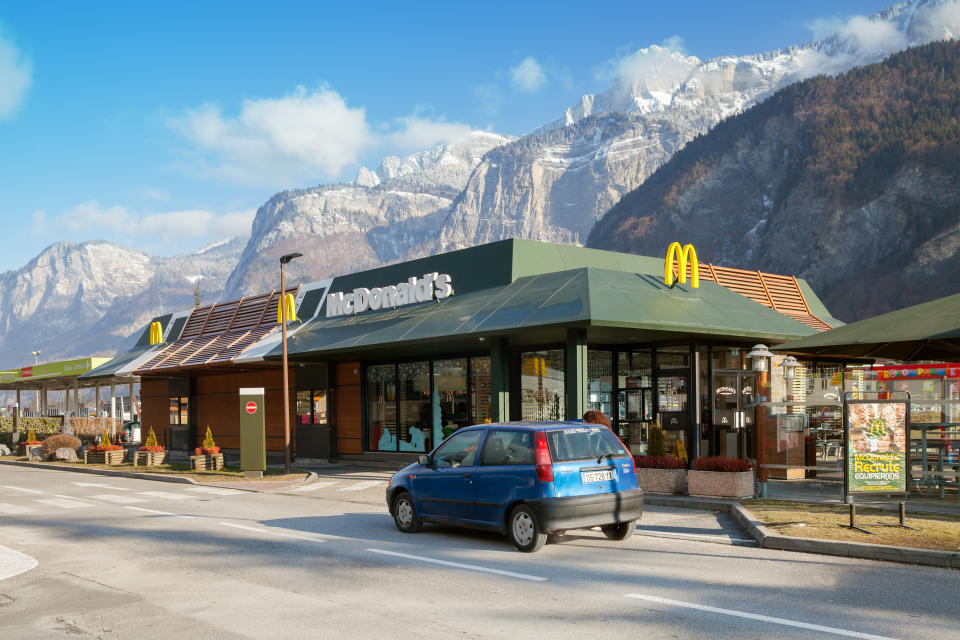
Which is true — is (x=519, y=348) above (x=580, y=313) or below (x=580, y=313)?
below

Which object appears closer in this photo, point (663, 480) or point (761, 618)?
point (761, 618)

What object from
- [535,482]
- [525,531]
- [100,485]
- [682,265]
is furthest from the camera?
[100,485]

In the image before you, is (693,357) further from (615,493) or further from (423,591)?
(423,591)

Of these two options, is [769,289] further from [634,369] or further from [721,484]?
[721,484]

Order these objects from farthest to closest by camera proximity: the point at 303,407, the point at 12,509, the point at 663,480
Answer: the point at 303,407 → the point at 12,509 → the point at 663,480

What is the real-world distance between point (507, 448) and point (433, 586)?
2.86m

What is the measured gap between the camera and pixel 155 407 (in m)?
40.3

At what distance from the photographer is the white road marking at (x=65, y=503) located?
17.4m

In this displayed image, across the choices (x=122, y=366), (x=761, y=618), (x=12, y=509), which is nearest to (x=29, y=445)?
(x=122, y=366)

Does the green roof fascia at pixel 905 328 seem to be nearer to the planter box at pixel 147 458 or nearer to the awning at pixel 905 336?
the awning at pixel 905 336

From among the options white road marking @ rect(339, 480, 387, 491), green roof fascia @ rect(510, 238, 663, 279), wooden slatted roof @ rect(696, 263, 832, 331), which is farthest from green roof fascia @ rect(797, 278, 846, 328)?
white road marking @ rect(339, 480, 387, 491)

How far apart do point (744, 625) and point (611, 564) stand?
2.93m

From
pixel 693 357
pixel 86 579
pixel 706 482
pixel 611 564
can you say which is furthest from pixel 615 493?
pixel 693 357

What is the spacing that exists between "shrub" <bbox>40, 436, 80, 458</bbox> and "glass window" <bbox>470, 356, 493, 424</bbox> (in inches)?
781
